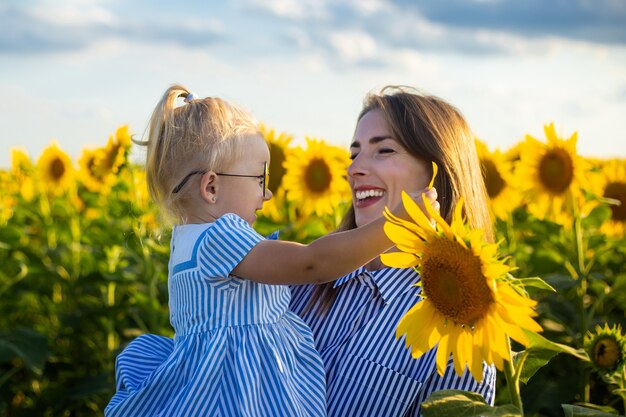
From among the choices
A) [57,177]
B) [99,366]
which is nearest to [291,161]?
[99,366]

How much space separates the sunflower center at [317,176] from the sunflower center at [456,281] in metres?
2.79

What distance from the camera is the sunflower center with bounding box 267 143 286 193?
4676 mm

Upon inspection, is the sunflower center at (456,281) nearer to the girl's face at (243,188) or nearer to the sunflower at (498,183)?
the girl's face at (243,188)

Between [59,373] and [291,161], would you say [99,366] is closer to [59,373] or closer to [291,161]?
[59,373]

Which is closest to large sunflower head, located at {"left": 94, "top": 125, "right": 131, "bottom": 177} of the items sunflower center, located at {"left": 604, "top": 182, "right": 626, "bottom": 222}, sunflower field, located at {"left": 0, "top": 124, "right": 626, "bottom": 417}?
sunflower field, located at {"left": 0, "top": 124, "right": 626, "bottom": 417}

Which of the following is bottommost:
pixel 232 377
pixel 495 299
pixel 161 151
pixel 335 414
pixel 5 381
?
pixel 5 381

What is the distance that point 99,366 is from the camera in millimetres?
4676

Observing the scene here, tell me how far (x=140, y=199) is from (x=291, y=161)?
854 mm

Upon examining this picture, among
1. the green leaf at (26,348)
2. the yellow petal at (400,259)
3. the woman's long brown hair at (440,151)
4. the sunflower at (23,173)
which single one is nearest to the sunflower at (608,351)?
the woman's long brown hair at (440,151)

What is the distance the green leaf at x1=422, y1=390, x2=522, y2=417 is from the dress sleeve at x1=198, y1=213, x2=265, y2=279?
637 mm

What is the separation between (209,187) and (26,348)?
6.87ft

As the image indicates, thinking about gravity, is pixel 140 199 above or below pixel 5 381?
above

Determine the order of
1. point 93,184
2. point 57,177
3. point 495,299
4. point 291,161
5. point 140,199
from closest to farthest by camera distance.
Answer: point 495,299 < point 140,199 < point 291,161 < point 93,184 < point 57,177

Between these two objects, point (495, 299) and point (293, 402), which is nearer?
point (495, 299)
